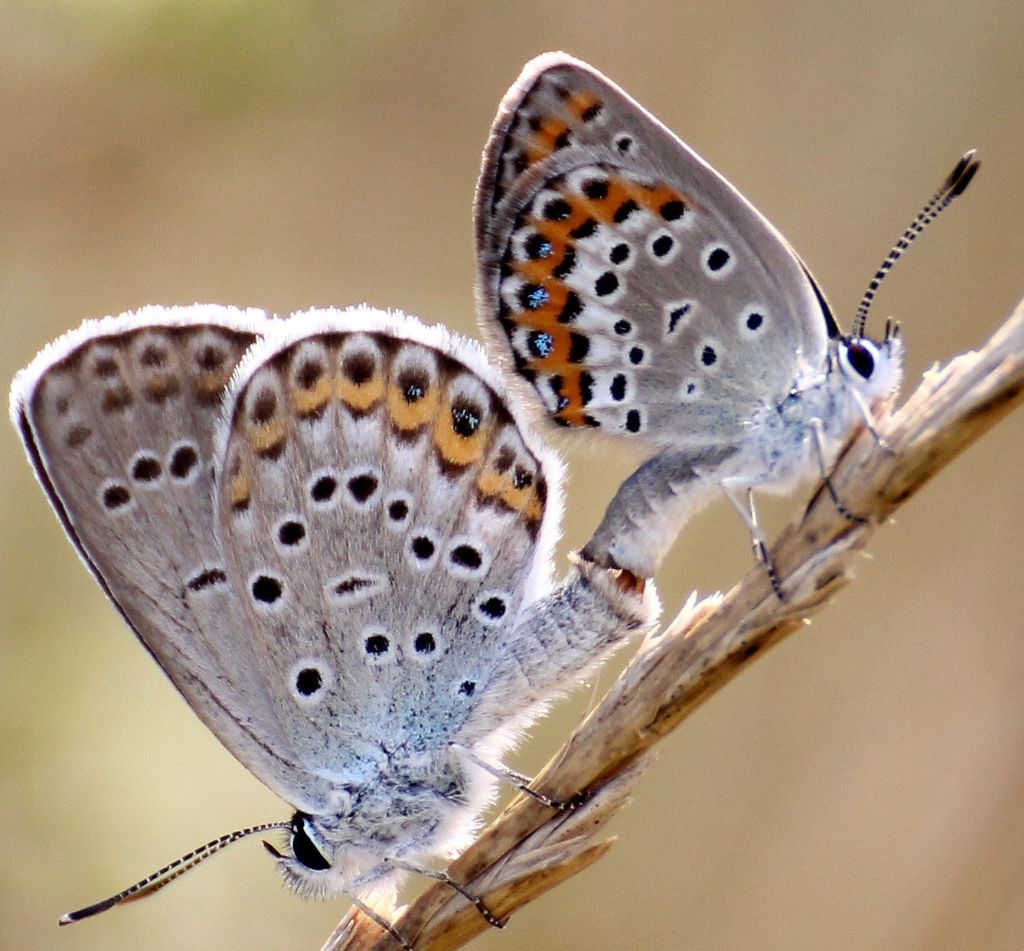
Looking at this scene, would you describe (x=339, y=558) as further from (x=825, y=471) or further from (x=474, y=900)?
(x=825, y=471)

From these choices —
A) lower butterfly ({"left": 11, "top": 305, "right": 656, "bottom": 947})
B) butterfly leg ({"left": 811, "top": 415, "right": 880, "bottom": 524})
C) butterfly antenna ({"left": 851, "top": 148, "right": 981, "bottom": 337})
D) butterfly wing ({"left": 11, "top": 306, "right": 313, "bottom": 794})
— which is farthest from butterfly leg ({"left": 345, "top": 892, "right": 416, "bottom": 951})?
butterfly antenna ({"left": 851, "top": 148, "right": 981, "bottom": 337})

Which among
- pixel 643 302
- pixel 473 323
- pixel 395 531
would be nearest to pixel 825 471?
pixel 643 302

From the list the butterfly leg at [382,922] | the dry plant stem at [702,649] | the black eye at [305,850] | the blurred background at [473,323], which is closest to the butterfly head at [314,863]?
the black eye at [305,850]

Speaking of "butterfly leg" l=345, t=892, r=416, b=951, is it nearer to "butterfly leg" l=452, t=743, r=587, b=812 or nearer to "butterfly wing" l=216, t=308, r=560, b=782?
"butterfly leg" l=452, t=743, r=587, b=812

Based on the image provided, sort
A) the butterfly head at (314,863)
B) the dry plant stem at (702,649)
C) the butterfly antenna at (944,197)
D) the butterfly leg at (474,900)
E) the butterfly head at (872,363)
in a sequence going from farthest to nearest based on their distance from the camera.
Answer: the butterfly head at (314,863) < the butterfly head at (872,363) < the butterfly antenna at (944,197) < the butterfly leg at (474,900) < the dry plant stem at (702,649)

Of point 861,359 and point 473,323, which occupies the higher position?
point 473,323

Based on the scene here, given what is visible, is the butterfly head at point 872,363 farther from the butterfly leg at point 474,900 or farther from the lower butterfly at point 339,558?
the butterfly leg at point 474,900

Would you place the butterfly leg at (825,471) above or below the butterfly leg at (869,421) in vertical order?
below
